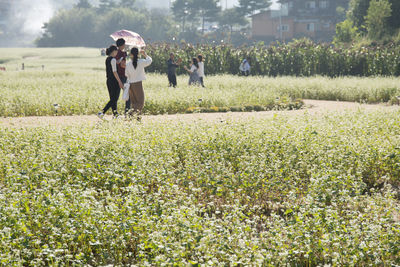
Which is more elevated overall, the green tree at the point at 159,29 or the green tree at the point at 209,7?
the green tree at the point at 209,7

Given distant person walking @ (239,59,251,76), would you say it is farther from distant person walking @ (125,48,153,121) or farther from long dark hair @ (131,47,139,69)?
long dark hair @ (131,47,139,69)

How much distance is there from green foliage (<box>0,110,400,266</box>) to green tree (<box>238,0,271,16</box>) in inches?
2601

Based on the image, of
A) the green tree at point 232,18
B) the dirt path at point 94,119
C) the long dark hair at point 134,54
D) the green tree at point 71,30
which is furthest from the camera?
the green tree at point 71,30

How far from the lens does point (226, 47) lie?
2908cm

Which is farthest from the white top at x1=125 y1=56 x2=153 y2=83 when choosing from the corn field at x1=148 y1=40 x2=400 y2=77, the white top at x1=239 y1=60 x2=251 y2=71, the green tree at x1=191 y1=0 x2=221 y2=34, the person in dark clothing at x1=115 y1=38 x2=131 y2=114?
the green tree at x1=191 y1=0 x2=221 y2=34

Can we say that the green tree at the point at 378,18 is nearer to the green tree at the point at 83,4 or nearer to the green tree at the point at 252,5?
the green tree at the point at 252,5

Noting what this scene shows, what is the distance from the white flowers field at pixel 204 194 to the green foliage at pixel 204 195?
2 centimetres

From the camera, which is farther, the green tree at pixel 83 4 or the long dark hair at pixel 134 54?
the green tree at pixel 83 4

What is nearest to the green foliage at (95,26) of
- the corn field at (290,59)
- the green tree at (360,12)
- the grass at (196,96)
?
the green tree at (360,12)

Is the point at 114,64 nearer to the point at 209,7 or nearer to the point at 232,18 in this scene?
the point at 232,18

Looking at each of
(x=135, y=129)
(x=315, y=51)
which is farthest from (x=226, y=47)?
(x=135, y=129)

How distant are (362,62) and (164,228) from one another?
940 inches

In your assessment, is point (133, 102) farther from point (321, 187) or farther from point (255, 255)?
point (255, 255)

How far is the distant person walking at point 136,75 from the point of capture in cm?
1087
